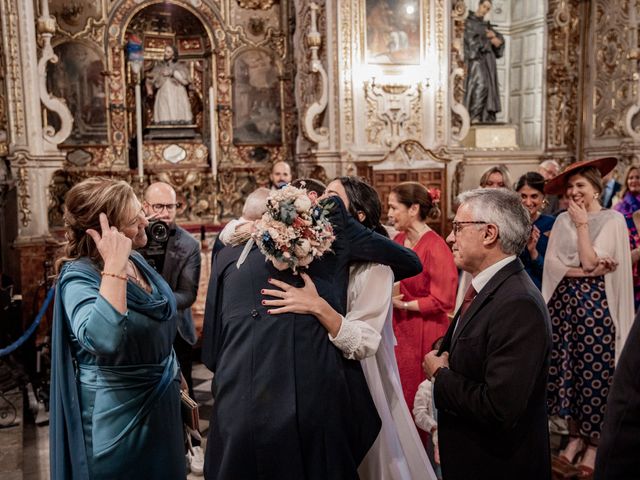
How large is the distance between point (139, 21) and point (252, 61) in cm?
146

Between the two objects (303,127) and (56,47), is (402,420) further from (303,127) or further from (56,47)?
(56,47)

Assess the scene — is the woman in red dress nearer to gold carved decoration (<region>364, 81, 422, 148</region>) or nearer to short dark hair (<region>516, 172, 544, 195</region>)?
short dark hair (<region>516, 172, 544, 195</region>)

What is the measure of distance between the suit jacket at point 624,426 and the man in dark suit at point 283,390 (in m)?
0.93

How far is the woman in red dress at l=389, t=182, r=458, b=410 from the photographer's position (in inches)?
138

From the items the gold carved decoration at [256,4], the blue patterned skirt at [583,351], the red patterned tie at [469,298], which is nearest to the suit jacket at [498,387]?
the red patterned tie at [469,298]

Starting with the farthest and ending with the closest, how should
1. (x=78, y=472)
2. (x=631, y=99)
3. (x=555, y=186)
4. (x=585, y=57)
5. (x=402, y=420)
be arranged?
(x=585, y=57)
(x=631, y=99)
(x=555, y=186)
(x=402, y=420)
(x=78, y=472)

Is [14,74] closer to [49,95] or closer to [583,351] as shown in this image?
[49,95]

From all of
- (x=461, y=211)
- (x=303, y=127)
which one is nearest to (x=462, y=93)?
(x=303, y=127)

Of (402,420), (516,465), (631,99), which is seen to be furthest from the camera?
(631,99)

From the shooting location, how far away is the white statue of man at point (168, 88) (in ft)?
26.5

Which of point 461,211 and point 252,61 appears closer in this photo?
point 461,211

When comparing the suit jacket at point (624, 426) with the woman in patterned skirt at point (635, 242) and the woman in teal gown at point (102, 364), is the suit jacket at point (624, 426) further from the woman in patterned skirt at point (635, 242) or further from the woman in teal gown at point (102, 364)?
the woman in patterned skirt at point (635, 242)

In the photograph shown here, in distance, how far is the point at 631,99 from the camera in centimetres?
862

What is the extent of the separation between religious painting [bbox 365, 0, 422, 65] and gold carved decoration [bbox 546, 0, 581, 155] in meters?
2.33
